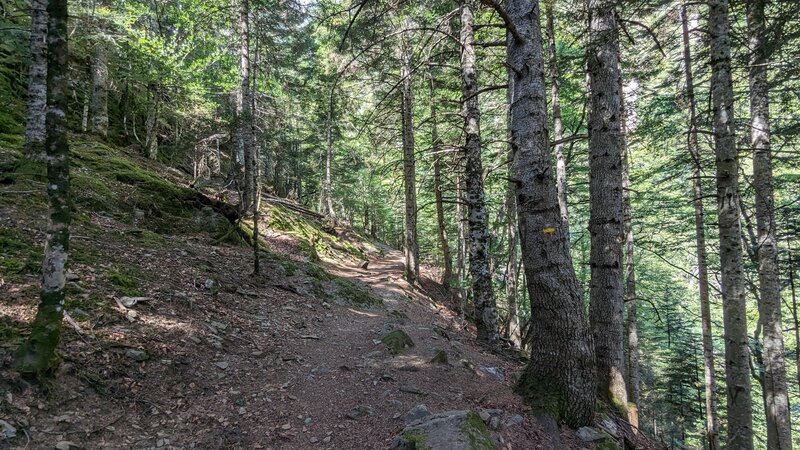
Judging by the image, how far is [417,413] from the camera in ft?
14.2

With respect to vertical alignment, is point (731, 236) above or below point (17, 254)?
above

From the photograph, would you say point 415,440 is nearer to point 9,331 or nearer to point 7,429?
point 7,429

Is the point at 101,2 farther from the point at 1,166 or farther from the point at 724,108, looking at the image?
the point at 724,108

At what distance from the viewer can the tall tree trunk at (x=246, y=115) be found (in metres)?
8.98

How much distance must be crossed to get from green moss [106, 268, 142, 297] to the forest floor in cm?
2

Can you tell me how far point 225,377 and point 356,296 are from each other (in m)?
6.13

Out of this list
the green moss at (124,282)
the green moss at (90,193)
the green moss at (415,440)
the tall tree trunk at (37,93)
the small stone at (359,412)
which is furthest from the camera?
the green moss at (90,193)

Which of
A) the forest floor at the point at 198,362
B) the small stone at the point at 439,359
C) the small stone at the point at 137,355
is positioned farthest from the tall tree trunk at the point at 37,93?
the small stone at the point at 439,359

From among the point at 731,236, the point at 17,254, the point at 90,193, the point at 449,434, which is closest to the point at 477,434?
the point at 449,434

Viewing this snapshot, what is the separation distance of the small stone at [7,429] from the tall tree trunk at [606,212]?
630 cm

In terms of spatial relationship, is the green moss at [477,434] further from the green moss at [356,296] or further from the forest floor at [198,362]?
the green moss at [356,296]

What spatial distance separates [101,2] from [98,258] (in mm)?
12350

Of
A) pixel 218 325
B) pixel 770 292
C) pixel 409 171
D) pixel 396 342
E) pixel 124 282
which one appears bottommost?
pixel 396 342

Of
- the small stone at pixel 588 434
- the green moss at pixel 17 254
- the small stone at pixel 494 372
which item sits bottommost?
the small stone at pixel 494 372
